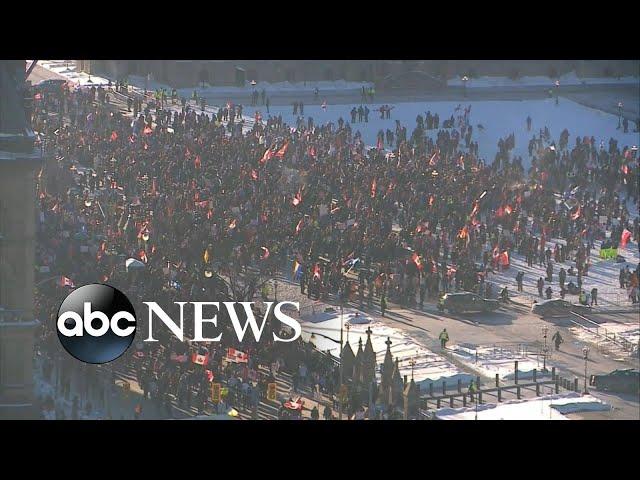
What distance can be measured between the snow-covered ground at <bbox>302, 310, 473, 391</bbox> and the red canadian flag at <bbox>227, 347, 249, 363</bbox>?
61.1 inches

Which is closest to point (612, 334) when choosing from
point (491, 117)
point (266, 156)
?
point (266, 156)

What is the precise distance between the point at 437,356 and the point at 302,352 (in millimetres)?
2903

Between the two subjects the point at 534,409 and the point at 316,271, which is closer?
the point at 534,409

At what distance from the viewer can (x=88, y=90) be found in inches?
2601

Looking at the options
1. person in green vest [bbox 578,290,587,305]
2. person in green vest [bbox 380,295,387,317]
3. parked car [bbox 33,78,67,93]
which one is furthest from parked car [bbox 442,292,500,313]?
parked car [bbox 33,78,67,93]

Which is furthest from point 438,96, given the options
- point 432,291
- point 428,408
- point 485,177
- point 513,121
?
point 428,408

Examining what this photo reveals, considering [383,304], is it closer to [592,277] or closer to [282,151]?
[592,277]

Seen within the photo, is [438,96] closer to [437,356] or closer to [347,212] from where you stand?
[347,212]

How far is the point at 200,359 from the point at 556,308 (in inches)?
339

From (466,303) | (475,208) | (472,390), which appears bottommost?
(472,390)

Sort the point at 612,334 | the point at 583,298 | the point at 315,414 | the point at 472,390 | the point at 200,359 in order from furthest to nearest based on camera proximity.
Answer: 1. the point at 583,298
2. the point at 612,334
3. the point at 472,390
4. the point at 200,359
5. the point at 315,414

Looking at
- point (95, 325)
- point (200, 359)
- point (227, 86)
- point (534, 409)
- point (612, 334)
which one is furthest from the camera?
point (227, 86)

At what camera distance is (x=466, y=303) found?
5894cm

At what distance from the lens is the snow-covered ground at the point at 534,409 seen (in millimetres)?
53906
